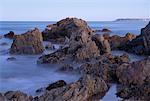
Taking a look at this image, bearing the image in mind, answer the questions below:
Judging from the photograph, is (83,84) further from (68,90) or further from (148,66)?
(148,66)

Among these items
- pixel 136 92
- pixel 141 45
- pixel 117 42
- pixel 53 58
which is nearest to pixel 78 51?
pixel 53 58

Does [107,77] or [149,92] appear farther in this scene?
[107,77]

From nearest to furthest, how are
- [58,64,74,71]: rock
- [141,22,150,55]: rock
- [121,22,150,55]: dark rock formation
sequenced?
[58,64,74,71]: rock → [141,22,150,55]: rock → [121,22,150,55]: dark rock formation

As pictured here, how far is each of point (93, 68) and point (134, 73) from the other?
255 cm

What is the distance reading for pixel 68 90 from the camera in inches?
494

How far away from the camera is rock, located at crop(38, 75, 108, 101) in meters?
12.2

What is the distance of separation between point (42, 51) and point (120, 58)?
920 centimetres

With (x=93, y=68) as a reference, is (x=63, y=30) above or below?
below

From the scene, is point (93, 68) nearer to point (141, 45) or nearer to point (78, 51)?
point (78, 51)

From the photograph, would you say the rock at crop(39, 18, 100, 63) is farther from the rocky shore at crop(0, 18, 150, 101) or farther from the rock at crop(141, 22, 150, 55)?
the rock at crop(141, 22, 150, 55)

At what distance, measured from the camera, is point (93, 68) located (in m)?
17.0

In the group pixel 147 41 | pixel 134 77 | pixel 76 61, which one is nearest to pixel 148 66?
pixel 134 77

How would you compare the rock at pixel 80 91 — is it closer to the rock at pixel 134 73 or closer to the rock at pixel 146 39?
the rock at pixel 134 73

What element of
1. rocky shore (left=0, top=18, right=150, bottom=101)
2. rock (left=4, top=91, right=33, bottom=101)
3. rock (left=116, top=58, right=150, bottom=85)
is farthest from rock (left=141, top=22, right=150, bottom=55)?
rock (left=4, top=91, right=33, bottom=101)
